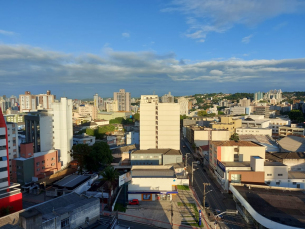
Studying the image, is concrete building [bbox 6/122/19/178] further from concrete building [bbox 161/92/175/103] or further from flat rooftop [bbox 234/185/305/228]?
concrete building [bbox 161/92/175/103]

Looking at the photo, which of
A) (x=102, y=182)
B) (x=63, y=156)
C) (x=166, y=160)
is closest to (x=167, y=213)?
(x=102, y=182)

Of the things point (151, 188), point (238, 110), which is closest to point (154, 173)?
point (151, 188)

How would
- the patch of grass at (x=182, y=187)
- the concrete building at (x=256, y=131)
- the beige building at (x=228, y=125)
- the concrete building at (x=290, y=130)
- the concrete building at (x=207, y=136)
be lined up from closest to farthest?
the patch of grass at (x=182, y=187), the concrete building at (x=207, y=136), the concrete building at (x=256, y=131), the beige building at (x=228, y=125), the concrete building at (x=290, y=130)

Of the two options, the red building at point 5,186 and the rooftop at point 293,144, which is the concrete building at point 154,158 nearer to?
the red building at point 5,186

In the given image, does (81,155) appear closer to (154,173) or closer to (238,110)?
(154,173)

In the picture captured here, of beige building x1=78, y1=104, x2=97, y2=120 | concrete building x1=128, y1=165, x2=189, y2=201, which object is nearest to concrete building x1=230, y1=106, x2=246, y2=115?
beige building x1=78, y1=104, x2=97, y2=120

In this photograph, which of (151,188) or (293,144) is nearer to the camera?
(151,188)

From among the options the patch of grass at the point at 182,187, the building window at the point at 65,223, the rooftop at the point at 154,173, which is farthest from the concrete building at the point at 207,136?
the building window at the point at 65,223
